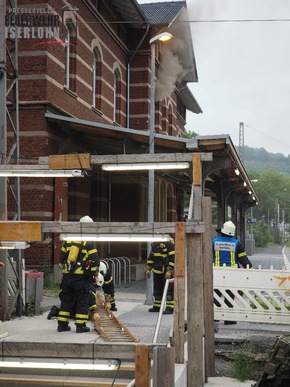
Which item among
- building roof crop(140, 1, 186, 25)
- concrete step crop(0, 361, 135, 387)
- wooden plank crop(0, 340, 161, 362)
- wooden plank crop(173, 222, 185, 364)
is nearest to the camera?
wooden plank crop(0, 340, 161, 362)

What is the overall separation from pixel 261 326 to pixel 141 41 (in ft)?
50.6

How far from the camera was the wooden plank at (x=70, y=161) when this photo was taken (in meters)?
7.41

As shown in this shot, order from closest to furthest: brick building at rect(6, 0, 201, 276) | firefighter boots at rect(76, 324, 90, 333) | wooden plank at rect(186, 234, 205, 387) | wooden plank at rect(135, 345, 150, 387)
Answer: wooden plank at rect(135, 345, 150, 387), wooden plank at rect(186, 234, 205, 387), firefighter boots at rect(76, 324, 90, 333), brick building at rect(6, 0, 201, 276)

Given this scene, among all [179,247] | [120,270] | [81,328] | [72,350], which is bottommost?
[81,328]

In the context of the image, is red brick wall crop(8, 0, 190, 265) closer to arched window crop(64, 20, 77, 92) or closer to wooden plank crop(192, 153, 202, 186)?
arched window crop(64, 20, 77, 92)

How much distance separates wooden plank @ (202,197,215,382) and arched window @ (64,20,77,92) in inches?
408

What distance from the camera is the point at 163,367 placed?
15.0ft

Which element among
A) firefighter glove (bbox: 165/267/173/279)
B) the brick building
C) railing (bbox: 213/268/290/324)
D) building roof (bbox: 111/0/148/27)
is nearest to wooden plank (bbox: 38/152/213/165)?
the brick building

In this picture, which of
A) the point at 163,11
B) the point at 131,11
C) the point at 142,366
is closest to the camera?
the point at 142,366

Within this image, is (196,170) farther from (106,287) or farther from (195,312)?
(106,287)

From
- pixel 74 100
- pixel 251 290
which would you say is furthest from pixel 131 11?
pixel 251 290

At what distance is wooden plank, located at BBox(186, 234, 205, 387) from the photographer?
6621mm

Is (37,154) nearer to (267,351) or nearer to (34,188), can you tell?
(34,188)

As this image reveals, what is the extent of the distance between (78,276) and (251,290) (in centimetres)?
294
